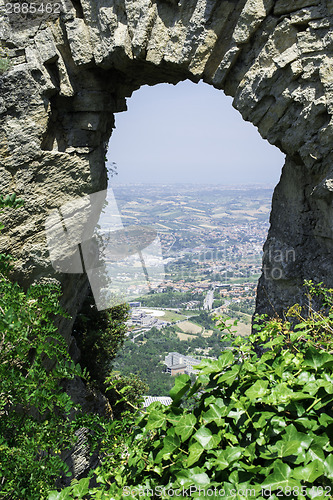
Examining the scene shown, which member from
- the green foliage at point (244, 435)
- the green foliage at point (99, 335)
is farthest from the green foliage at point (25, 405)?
the green foliage at point (99, 335)

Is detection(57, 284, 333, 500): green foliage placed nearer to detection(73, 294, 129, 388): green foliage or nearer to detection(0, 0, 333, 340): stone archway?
detection(0, 0, 333, 340): stone archway

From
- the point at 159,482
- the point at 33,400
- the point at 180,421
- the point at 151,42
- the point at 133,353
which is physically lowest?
the point at 133,353

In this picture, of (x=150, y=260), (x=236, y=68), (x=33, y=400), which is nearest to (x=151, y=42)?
(x=236, y=68)

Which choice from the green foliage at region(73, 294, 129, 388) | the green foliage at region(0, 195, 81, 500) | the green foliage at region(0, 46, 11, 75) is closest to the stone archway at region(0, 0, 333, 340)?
the green foliage at region(0, 46, 11, 75)

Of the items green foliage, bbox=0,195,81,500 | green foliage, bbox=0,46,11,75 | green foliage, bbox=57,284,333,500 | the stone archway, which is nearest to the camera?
green foliage, bbox=57,284,333,500

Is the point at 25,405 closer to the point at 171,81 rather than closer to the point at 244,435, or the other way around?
the point at 244,435

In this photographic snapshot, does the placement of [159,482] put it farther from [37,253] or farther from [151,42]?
[151,42]

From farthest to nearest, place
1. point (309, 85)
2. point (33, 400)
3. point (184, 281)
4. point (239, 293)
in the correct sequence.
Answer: point (184, 281) → point (239, 293) → point (309, 85) → point (33, 400)
